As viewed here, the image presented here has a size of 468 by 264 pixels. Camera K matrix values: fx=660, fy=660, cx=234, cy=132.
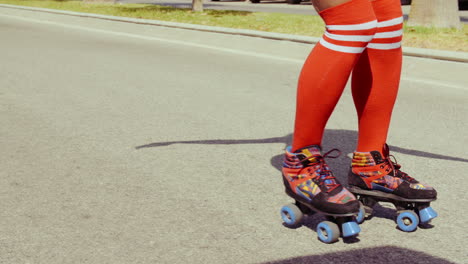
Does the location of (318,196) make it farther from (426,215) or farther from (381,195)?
(426,215)

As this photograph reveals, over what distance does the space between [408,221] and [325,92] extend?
0.64 metres

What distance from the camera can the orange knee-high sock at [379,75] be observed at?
9.12 feet

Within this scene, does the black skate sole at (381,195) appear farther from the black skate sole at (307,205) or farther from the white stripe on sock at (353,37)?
the white stripe on sock at (353,37)

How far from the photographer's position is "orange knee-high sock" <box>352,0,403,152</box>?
2.78 metres

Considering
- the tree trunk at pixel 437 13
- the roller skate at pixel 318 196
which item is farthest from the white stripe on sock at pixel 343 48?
the tree trunk at pixel 437 13

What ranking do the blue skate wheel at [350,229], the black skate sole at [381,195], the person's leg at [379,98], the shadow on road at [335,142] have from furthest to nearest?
1. the shadow on road at [335,142]
2. the person's leg at [379,98]
3. the black skate sole at [381,195]
4. the blue skate wheel at [350,229]

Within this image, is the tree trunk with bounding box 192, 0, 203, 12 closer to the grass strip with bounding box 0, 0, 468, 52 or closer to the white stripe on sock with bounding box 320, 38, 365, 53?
the grass strip with bounding box 0, 0, 468, 52

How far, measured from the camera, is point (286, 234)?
2.70 metres

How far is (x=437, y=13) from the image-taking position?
1188 centimetres

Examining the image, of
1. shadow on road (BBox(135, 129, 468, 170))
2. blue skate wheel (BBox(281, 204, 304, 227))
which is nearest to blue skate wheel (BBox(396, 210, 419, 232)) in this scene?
blue skate wheel (BBox(281, 204, 304, 227))

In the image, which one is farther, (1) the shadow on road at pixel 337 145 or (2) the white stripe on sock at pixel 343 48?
(1) the shadow on road at pixel 337 145

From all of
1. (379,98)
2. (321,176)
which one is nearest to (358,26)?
(379,98)

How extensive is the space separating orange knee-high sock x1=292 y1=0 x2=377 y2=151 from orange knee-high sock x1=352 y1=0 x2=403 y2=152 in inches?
9.6

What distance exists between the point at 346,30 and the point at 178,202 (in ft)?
3.90
